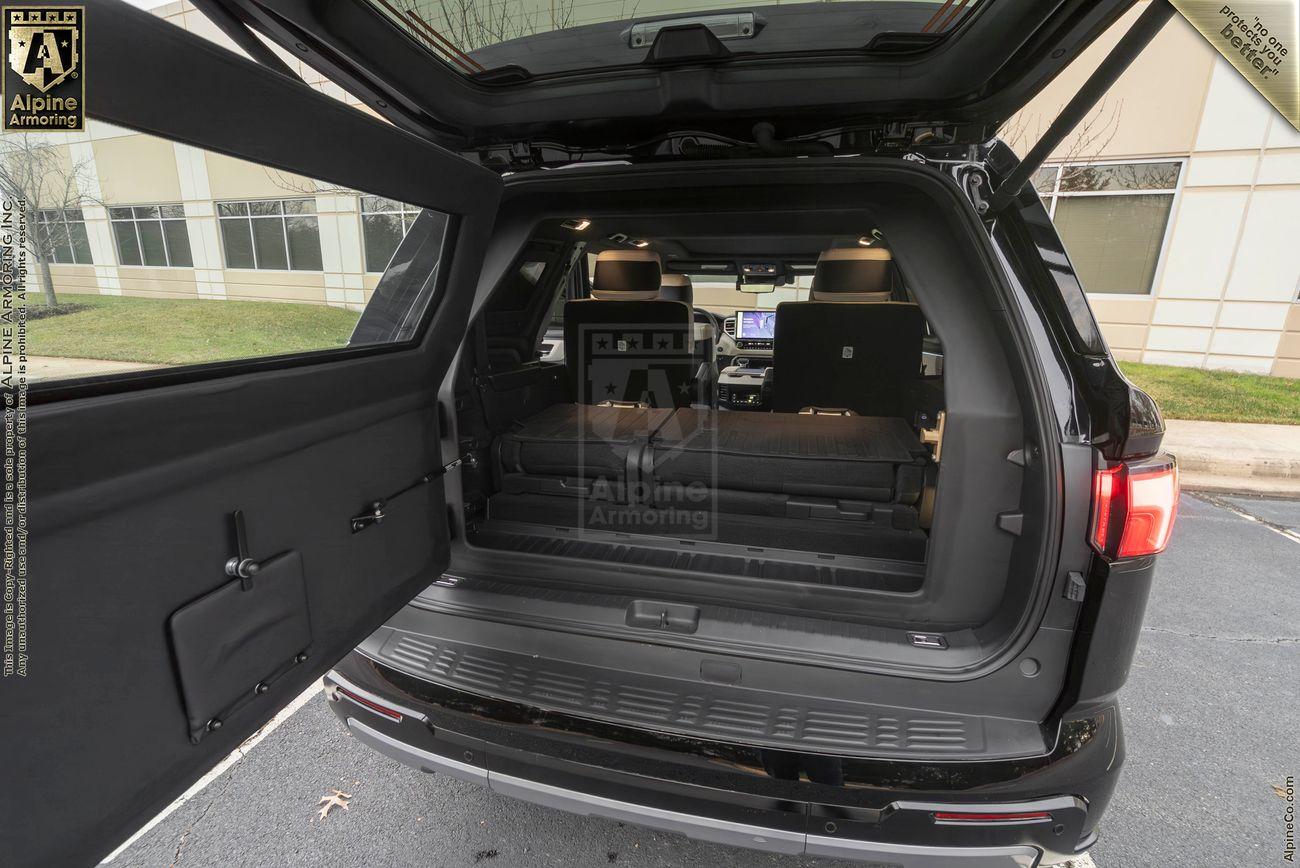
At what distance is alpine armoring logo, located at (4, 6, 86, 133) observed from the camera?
0.67 metres

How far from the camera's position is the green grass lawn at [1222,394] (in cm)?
702

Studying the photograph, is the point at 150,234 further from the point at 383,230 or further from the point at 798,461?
the point at 798,461

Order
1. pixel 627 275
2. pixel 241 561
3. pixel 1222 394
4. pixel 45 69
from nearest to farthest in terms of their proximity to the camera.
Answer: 1. pixel 45 69
2. pixel 241 561
3. pixel 627 275
4. pixel 1222 394

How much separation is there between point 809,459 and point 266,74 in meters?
1.83

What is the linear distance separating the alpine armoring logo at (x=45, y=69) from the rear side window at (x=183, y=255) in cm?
3

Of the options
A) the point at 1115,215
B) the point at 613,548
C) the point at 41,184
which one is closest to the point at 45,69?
the point at 41,184

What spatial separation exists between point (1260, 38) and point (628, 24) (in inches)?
46.6

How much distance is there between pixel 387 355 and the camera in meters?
1.49

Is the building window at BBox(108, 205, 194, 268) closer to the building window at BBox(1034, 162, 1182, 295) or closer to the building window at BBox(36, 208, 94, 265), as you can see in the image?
the building window at BBox(36, 208, 94, 265)

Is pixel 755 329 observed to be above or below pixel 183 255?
below

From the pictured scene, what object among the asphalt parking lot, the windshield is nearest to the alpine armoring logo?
the windshield

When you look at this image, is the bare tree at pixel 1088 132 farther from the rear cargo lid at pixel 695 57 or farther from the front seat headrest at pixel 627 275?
the rear cargo lid at pixel 695 57

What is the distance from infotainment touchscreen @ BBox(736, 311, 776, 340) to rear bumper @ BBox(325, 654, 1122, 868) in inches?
187

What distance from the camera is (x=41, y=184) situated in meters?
0.84
